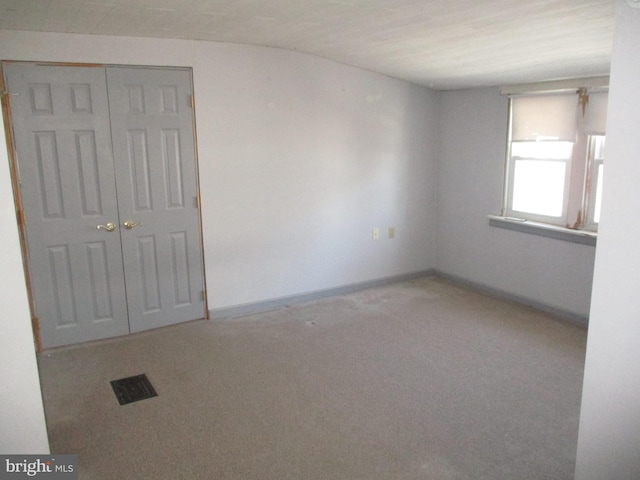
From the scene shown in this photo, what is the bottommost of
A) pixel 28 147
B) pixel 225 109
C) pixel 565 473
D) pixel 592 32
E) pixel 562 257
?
pixel 565 473

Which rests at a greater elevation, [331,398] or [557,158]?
[557,158]

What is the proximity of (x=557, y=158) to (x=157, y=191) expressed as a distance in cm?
A: 343

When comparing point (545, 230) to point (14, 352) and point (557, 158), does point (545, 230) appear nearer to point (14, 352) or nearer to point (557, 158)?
point (557, 158)

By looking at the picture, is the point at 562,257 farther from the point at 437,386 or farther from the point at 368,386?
the point at 368,386

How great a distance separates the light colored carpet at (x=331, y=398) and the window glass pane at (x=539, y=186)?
980mm

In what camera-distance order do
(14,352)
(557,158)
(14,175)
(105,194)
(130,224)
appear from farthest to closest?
(557,158) < (130,224) < (105,194) < (14,175) < (14,352)

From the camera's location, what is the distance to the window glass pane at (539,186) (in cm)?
434

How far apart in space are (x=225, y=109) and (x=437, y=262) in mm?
2977

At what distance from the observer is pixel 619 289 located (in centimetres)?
164

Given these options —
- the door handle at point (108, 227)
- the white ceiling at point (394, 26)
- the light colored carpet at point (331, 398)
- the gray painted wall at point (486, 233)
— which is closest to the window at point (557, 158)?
the gray painted wall at point (486, 233)

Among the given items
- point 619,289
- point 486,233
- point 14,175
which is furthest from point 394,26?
point 14,175

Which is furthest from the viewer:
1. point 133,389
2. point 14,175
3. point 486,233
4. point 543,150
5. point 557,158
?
point 486,233

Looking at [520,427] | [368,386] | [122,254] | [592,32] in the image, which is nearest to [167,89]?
[122,254]

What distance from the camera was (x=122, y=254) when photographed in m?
3.88
